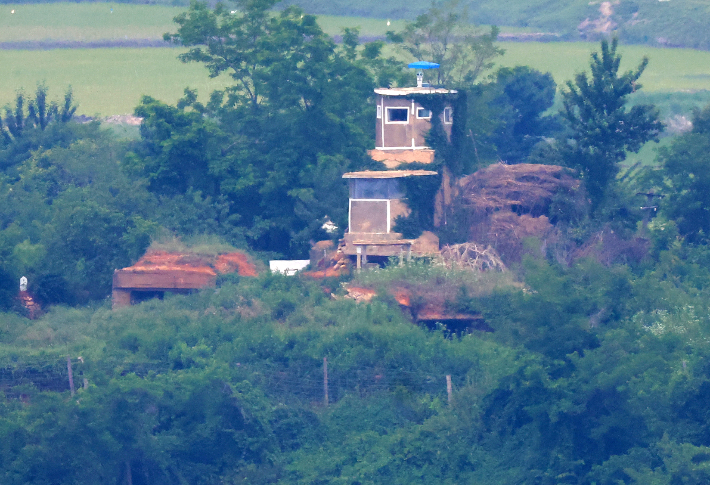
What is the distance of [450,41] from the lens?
142 ft

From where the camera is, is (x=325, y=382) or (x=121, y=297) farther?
(x=121, y=297)

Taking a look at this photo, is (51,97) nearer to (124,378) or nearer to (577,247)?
(577,247)

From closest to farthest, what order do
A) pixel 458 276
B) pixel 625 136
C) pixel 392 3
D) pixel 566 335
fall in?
pixel 566 335 → pixel 458 276 → pixel 625 136 → pixel 392 3

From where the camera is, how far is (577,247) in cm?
2703

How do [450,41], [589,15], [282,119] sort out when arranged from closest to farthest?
1. [282,119]
2. [450,41]
3. [589,15]

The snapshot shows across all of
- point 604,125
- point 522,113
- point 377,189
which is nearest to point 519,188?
point 604,125

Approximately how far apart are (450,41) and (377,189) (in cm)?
1669

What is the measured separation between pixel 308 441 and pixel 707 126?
17775 millimetres

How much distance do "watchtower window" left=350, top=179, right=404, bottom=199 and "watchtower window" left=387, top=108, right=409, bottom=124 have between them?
4137 mm

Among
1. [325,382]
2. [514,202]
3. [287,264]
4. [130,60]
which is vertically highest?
[130,60]

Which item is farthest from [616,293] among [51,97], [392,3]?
[392,3]

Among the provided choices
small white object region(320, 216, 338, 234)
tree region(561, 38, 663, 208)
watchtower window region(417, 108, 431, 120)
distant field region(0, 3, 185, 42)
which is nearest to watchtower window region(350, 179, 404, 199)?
small white object region(320, 216, 338, 234)

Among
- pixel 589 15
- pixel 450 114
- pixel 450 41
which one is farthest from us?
pixel 589 15

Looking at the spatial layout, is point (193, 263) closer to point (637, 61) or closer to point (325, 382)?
point (325, 382)
